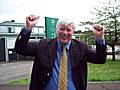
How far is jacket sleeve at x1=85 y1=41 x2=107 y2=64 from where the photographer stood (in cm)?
356

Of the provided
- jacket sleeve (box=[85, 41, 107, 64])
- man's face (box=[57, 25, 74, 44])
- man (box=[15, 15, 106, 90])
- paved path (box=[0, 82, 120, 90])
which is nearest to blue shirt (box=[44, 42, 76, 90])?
man (box=[15, 15, 106, 90])

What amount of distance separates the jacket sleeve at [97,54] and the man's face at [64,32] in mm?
319

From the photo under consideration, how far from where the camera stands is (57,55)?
347 centimetres

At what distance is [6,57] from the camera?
133 feet

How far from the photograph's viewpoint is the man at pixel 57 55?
3369 mm

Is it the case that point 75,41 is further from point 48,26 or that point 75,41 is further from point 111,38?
point 111,38

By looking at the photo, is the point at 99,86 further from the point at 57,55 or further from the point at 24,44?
the point at 24,44

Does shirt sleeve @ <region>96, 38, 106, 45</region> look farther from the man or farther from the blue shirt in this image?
the blue shirt

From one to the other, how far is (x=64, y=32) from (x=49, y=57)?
1.08 ft

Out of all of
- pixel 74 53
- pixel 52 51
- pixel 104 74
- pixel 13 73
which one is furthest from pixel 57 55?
pixel 13 73

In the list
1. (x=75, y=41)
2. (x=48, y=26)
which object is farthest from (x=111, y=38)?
(x=75, y=41)

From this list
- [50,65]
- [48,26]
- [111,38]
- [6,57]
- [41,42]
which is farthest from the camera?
[6,57]

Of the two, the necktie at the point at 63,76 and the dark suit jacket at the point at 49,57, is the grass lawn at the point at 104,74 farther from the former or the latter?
the necktie at the point at 63,76

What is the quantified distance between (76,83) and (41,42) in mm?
635
